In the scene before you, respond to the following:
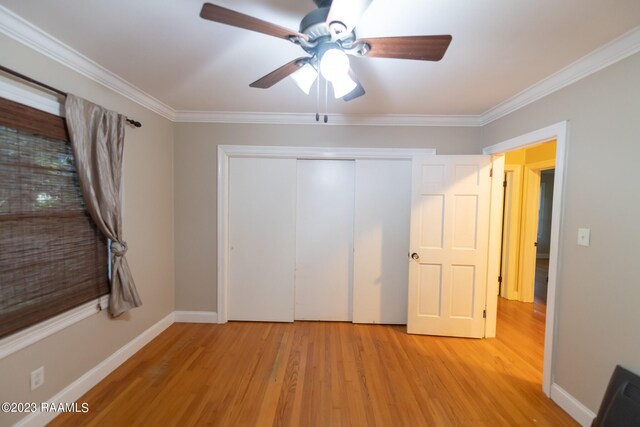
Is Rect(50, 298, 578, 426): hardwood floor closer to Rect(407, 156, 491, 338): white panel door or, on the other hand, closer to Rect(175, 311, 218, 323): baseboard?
Rect(175, 311, 218, 323): baseboard

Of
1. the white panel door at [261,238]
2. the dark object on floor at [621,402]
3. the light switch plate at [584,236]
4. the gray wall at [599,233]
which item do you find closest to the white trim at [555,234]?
the gray wall at [599,233]

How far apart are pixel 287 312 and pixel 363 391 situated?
128cm

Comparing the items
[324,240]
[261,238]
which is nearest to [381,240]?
[324,240]

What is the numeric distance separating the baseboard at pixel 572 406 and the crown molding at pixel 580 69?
2.20 metres

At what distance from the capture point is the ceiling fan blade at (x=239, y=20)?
35.4 inches

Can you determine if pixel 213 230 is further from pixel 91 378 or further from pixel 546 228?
pixel 546 228

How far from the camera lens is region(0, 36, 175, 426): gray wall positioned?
1420 millimetres

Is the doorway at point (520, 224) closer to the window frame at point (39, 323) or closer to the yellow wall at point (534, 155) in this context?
the yellow wall at point (534, 155)

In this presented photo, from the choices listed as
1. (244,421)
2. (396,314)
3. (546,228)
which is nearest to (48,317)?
(244,421)

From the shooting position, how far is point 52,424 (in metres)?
1.53

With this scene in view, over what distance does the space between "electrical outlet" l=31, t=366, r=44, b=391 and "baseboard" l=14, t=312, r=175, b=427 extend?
0.51 feet

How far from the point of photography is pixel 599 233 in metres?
1.54

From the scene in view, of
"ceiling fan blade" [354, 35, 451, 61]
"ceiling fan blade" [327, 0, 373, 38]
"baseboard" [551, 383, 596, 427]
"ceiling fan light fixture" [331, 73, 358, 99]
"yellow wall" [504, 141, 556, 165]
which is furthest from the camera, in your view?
"yellow wall" [504, 141, 556, 165]

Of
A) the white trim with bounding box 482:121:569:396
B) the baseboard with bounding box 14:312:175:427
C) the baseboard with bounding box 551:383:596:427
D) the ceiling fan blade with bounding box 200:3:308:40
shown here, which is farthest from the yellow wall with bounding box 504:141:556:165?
the baseboard with bounding box 14:312:175:427
